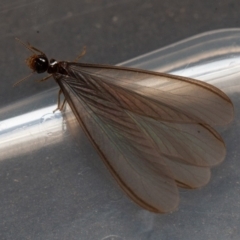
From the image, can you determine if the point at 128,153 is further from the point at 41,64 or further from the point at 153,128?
the point at 41,64

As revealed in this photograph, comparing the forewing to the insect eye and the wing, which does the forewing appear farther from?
the insect eye

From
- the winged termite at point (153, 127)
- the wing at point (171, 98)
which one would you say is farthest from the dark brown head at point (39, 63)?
the wing at point (171, 98)

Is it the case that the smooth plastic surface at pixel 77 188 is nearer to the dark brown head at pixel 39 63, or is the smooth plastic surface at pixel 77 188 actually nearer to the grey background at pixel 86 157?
the grey background at pixel 86 157

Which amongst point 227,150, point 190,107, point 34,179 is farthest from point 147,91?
point 34,179

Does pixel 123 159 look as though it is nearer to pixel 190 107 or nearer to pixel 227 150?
pixel 190 107

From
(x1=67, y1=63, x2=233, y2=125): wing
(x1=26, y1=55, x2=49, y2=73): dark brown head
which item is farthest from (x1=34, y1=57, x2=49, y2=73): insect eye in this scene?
(x1=67, y1=63, x2=233, y2=125): wing

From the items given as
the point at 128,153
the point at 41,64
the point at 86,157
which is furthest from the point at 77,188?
the point at 41,64

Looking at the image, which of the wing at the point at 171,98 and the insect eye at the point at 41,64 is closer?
the wing at the point at 171,98
